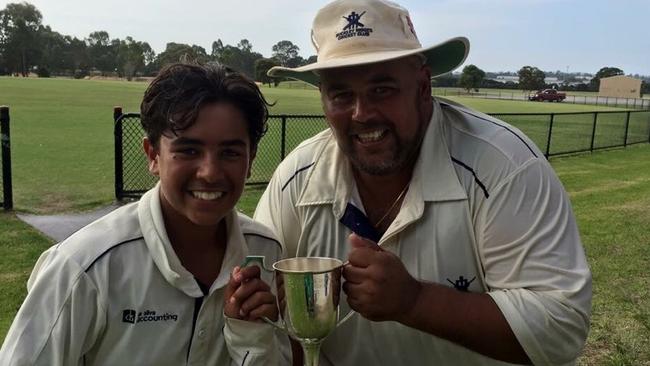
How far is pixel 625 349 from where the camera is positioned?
447cm

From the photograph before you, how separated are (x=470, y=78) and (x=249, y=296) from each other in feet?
268

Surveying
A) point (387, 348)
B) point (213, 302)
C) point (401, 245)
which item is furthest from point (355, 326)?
point (213, 302)

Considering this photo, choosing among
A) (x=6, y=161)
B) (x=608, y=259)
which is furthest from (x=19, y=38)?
(x=608, y=259)

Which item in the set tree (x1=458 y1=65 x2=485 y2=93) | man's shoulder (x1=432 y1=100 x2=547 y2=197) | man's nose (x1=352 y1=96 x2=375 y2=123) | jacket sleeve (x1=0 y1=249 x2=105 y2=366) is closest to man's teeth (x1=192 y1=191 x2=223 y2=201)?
jacket sleeve (x1=0 y1=249 x2=105 y2=366)

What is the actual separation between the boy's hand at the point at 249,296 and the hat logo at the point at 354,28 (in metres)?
1.02

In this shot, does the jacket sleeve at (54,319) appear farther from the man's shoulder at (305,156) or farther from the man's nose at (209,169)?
the man's shoulder at (305,156)

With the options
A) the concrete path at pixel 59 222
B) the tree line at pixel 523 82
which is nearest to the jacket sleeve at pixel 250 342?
the concrete path at pixel 59 222

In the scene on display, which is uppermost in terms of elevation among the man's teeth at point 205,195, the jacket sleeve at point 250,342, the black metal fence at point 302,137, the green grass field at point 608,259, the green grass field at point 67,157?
the man's teeth at point 205,195

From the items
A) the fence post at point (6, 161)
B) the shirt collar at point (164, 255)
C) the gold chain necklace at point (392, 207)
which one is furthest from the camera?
the fence post at point (6, 161)

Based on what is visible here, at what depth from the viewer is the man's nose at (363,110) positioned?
2.45m

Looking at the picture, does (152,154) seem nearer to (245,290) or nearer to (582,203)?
(245,290)

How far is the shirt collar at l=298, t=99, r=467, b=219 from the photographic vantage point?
2432 millimetres

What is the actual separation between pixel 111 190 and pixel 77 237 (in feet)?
29.7

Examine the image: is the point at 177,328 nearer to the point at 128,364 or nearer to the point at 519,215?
the point at 128,364
